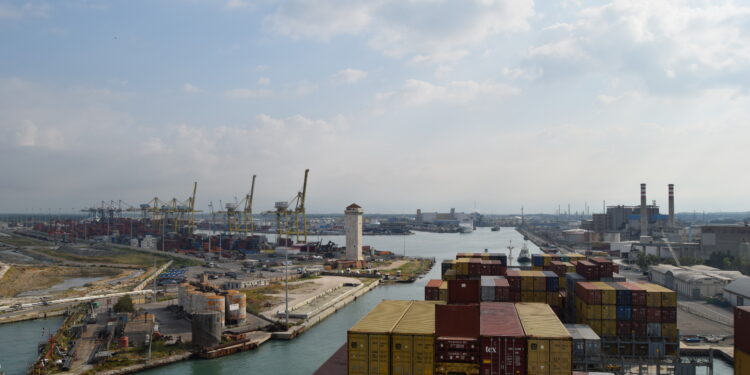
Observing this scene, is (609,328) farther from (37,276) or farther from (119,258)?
(119,258)

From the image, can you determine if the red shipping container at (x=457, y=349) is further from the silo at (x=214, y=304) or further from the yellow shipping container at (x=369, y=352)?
the silo at (x=214, y=304)

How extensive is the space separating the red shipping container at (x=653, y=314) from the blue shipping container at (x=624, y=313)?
407 millimetres

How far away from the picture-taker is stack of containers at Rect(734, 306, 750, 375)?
9922 mm

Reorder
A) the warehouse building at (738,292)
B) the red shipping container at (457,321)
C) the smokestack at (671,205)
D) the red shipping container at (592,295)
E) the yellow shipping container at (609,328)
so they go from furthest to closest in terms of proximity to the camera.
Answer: the smokestack at (671,205), the warehouse building at (738,292), the red shipping container at (592,295), the yellow shipping container at (609,328), the red shipping container at (457,321)

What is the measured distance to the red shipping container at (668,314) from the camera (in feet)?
41.3

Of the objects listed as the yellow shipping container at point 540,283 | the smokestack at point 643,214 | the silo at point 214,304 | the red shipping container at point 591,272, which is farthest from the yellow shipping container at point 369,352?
the smokestack at point 643,214

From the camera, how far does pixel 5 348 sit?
55.3 ft

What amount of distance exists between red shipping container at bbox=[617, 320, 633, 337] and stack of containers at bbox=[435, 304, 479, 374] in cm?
623

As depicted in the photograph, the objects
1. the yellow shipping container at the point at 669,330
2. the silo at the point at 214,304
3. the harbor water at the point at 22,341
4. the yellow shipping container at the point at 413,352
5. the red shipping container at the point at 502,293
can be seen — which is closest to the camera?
the yellow shipping container at the point at 413,352

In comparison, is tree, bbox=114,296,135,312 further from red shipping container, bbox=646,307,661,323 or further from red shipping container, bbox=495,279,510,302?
red shipping container, bbox=646,307,661,323

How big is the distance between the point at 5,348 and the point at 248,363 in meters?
8.36

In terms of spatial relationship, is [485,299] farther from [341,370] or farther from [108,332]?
[108,332]

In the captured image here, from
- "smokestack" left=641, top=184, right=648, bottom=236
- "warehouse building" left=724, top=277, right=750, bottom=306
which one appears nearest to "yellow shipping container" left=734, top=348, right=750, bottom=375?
"warehouse building" left=724, top=277, right=750, bottom=306

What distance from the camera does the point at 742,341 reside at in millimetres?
10117
